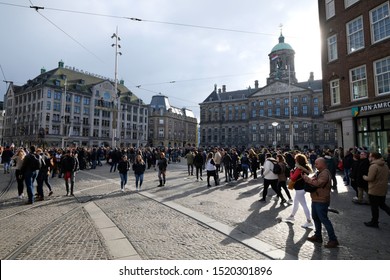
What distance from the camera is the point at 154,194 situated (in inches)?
406

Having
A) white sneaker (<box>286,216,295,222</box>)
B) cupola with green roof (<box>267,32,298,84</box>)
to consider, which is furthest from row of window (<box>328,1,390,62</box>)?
cupola with green roof (<box>267,32,298,84</box>)

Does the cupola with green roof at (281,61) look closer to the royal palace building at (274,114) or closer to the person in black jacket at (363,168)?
the royal palace building at (274,114)

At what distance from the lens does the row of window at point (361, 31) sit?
14797mm

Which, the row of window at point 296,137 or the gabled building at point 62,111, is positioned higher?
the gabled building at point 62,111

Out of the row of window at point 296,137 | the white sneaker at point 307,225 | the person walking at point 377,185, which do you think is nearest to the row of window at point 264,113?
the row of window at point 296,137

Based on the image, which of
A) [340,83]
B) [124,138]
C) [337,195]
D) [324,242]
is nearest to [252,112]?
[124,138]

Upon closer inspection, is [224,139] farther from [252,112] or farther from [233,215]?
[233,215]

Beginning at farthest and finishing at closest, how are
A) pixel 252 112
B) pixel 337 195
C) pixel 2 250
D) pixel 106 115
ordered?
pixel 252 112 → pixel 106 115 → pixel 337 195 → pixel 2 250

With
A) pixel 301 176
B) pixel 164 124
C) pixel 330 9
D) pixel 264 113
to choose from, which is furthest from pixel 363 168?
pixel 164 124

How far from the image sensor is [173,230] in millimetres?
5617

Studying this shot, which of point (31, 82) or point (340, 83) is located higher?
point (31, 82)

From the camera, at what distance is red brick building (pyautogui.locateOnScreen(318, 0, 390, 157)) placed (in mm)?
15109

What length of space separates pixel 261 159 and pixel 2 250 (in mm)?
16083

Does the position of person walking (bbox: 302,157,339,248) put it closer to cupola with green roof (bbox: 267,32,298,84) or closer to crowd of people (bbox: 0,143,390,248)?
crowd of people (bbox: 0,143,390,248)
